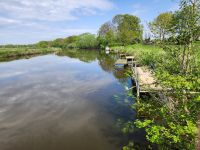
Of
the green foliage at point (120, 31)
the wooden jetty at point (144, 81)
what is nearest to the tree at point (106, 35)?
the green foliage at point (120, 31)

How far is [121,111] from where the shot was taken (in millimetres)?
14680

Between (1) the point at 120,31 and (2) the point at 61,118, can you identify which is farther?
(1) the point at 120,31

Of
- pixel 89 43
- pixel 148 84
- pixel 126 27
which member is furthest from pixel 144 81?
pixel 89 43

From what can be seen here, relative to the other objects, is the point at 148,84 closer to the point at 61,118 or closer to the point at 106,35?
the point at 61,118

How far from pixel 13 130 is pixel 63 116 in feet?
10.4

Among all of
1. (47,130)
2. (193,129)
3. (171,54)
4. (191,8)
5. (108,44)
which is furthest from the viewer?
(108,44)

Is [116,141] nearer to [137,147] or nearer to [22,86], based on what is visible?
[137,147]

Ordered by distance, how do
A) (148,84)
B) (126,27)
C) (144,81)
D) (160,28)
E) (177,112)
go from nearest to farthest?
1. (177,112)
2. (148,84)
3. (160,28)
4. (144,81)
5. (126,27)

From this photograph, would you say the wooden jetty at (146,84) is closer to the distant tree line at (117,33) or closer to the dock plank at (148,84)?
the dock plank at (148,84)

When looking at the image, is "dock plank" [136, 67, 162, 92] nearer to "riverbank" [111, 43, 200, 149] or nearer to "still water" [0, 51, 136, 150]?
"riverbank" [111, 43, 200, 149]

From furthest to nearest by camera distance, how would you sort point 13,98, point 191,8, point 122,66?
point 122,66 < point 13,98 < point 191,8

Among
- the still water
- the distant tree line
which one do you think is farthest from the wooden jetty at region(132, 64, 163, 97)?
the distant tree line

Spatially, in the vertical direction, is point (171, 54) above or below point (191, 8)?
below

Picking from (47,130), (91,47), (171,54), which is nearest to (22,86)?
(47,130)
